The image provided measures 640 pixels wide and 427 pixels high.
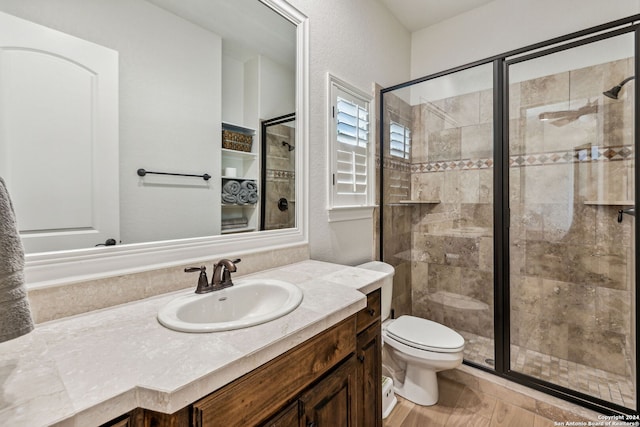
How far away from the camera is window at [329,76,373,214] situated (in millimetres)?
1717

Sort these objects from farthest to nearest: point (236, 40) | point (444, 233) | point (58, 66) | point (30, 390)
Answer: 1. point (444, 233)
2. point (236, 40)
3. point (58, 66)
4. point (30, 390)

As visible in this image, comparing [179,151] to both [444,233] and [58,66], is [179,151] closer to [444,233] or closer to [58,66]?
[58,66]

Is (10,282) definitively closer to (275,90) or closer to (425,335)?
(275,90)

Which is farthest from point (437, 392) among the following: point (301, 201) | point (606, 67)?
point (606, 67)

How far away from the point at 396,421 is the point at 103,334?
156 centimetres

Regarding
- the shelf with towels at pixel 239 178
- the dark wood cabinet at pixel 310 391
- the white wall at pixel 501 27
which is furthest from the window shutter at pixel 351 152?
the white wall at pixel 501 27

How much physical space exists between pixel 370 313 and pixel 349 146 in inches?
42.7

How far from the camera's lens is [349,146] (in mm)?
1852

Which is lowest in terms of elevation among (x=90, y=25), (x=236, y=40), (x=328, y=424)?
(x=328, y=424)

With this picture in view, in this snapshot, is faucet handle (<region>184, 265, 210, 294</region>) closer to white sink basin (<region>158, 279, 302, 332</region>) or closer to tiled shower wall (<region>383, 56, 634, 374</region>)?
white sink basin (<region>158, 279, 302, 332</region>)

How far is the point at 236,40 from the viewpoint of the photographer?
125 centimetres

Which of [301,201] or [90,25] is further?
[301,201]

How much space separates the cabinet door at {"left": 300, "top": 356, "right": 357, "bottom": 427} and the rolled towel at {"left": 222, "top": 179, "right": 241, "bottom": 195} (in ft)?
2.64

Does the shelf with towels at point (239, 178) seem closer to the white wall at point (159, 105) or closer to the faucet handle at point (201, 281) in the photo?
the white wall at point (159, 105)
